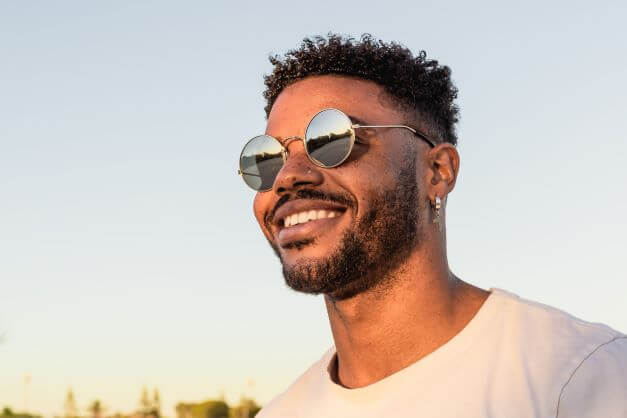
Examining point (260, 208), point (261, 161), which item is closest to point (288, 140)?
point (261, 161)

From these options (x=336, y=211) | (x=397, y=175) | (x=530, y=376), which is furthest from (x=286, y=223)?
(x=530, y=376)

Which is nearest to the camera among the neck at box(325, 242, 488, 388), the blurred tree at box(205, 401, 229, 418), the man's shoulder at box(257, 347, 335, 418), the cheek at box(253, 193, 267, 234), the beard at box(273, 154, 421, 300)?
the beard at box(273, 154, 421, 300)

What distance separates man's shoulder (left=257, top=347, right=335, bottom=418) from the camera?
4680 mm

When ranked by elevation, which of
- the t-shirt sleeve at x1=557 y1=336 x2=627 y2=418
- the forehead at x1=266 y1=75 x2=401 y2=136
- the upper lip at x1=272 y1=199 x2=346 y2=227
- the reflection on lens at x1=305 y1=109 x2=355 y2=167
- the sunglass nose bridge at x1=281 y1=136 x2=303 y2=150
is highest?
the forehead at x1=266 y1=75 x2=401 y2=136

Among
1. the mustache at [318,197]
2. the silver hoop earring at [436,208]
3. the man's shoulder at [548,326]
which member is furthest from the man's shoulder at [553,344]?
the mustache at [318,197]

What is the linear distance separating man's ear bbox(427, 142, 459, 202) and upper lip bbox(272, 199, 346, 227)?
0.58m

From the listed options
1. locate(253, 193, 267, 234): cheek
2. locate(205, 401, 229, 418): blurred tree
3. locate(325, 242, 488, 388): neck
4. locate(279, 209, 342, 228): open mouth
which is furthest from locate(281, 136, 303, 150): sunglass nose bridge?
locate(205, 401, 229, 418): blurred tree

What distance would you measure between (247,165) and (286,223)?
69cm

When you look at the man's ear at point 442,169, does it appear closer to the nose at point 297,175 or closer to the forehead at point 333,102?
the forehead at point 333,102

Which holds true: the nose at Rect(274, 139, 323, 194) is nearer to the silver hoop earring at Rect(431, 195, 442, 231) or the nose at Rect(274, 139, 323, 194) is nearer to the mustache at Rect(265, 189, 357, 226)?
the mustache at Rect(265, 189, 357, 226)

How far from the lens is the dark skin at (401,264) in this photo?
13.0 feet

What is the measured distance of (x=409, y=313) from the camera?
3.99 meters

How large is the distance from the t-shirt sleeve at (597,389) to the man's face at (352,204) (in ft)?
3.22

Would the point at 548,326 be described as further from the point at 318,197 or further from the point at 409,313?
the point at 318,197
